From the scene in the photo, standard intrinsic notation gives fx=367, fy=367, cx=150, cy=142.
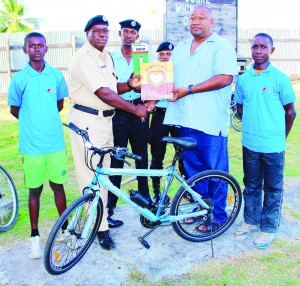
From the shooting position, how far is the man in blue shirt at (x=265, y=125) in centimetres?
348

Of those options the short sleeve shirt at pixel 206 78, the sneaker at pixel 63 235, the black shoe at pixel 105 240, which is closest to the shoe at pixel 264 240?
the short sleeve shirt at pixel 206 78

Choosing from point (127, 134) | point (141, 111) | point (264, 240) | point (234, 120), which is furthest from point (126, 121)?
point (234, 120)

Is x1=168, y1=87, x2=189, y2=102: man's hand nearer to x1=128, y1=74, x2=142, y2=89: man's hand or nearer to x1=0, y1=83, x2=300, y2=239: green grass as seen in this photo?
x1=128, y1=74, x2=142, y2=89: man's hand

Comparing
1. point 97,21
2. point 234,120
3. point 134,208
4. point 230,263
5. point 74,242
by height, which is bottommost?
point 230,263

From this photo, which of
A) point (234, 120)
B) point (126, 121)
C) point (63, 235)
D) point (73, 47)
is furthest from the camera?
point (73, 47)

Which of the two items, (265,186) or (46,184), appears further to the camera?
(46,184)

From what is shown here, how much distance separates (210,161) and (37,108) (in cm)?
179

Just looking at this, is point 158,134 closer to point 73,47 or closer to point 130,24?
point 130,24

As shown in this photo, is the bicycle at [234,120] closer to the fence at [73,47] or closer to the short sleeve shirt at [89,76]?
the fence at [73,47]

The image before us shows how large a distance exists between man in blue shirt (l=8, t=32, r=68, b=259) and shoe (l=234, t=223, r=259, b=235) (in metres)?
1.94

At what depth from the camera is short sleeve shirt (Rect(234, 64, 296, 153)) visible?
3.45 metres

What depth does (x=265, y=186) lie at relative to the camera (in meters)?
3.78

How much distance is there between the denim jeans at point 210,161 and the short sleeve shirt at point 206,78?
105 mm

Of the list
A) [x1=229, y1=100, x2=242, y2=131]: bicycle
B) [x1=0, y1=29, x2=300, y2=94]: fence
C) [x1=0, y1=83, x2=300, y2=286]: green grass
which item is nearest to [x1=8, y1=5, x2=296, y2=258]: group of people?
[x1=0, y1=83, x2=300, y2=286]: green grass
